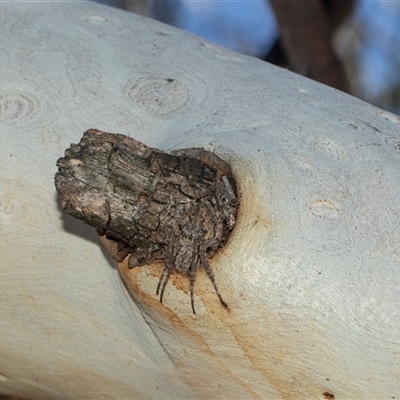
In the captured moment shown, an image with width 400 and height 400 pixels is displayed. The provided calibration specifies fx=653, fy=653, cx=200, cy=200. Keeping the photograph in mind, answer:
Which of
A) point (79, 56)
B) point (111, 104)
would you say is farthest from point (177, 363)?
point (79, 56)

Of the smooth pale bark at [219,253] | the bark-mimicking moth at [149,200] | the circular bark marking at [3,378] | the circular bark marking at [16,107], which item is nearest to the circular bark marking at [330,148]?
the smooth pale bark at [219,253]

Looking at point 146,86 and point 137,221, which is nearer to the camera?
point 137,221

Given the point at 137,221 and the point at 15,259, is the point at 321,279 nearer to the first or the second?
the point at 137,221

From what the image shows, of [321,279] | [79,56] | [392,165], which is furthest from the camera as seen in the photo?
[79,56]

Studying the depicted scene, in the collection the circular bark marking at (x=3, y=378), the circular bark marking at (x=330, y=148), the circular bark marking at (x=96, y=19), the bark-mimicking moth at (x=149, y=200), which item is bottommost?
the circular bark marking at (x=3, y=378)

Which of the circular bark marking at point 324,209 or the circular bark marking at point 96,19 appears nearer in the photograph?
the circular bark marking at point 324,209

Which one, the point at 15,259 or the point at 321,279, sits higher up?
the point at 321,279

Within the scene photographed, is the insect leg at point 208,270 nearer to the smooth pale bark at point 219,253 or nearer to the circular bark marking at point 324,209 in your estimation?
the smooth pale bark at point 219,253
